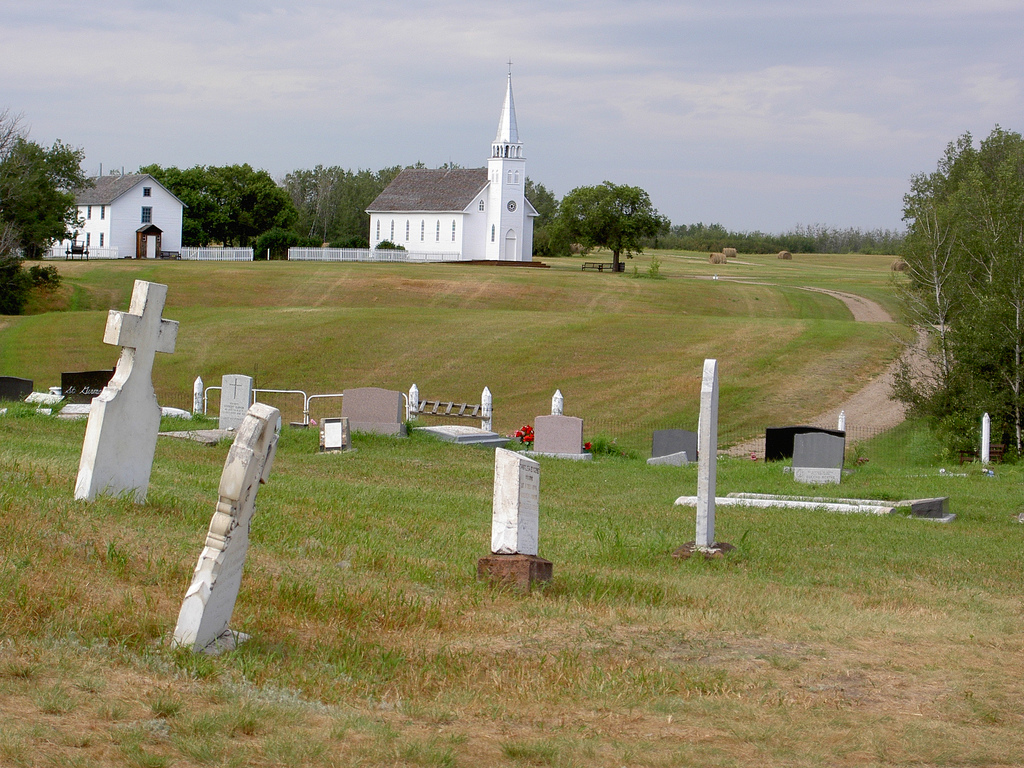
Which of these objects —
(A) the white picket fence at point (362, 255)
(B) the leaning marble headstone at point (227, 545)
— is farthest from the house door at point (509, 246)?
(B) the leaning marble headstone at point (227, 545)

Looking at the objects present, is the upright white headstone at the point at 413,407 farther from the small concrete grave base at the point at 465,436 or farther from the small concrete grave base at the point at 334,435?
the small concrete grave base at the point at 334,435

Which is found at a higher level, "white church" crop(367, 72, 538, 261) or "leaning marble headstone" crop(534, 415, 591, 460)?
"white church" crop(367, 72, 538, 261)

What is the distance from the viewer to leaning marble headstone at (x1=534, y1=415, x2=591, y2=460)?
22.6 meters

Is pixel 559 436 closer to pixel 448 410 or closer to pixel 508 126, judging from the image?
pixel 448 410

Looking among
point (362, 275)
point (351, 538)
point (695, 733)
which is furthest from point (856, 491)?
point (362, 275)

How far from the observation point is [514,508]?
27.2 ft

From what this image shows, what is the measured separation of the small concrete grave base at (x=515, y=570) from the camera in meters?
7.96

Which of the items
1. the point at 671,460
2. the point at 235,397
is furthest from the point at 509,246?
the point at 235,397

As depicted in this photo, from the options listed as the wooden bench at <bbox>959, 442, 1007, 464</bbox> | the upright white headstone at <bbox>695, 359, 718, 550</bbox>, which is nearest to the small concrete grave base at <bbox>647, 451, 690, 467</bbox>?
the wooden bench at <bbox>959, 442, 1007, 464</bbox>

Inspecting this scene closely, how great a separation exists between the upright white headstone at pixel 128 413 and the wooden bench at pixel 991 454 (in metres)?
21.7

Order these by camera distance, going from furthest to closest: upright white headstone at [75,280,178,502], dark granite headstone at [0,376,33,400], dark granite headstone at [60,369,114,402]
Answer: dark granite headstone at [0,376,33,400] < dark granite headstone at [60,369,114,402] < upright white headstone at [75,280,178,502]

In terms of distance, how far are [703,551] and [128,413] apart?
5848 mm

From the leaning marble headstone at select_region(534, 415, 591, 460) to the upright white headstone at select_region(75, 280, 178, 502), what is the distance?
1321 centimetres

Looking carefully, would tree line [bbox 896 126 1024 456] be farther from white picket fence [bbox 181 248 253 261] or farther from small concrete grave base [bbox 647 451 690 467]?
white picket fence [bbox 181 248 253 261]
